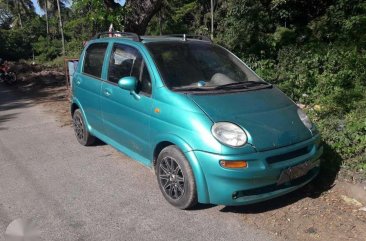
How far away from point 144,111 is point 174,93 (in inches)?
20.2

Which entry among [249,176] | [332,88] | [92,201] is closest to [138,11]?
[332,88]

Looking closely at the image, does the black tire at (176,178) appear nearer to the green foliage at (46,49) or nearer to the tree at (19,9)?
the green foliage at (46,49)

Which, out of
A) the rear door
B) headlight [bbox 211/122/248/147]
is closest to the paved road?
the rear door

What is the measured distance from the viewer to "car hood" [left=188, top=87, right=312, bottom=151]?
3.99m

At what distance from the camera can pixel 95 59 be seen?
608 cm

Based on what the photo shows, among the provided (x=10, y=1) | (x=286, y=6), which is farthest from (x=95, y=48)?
(x=10, y=1)

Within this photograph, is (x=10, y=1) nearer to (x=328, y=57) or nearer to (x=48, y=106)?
(x=48, y=106)

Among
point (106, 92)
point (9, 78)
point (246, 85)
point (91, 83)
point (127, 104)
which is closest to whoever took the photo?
point (246, 85)

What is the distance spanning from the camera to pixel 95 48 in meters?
6.15

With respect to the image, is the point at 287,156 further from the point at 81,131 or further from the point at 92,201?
the point at 81,131

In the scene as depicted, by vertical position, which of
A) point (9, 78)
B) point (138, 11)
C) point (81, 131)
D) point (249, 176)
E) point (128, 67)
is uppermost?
point (138, 11)

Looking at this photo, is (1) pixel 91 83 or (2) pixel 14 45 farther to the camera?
(2) pixel 14 45

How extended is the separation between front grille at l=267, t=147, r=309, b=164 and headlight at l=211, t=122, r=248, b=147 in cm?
31

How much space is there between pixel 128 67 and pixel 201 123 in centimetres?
157
